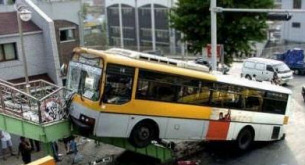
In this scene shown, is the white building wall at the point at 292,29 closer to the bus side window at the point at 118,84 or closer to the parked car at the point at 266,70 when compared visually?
the parked car at the point at 266,70

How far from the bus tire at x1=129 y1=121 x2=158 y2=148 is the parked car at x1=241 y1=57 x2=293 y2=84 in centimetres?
1970

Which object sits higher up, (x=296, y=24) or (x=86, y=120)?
(x=296, y=24)

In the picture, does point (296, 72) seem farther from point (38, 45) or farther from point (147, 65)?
point (147, 65)

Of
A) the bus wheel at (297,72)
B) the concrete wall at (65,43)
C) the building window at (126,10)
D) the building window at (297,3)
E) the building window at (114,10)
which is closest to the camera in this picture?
the concrete wall at (65,43)

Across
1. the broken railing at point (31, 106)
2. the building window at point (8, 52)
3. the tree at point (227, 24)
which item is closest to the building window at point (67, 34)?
the building window at point (8, 52)

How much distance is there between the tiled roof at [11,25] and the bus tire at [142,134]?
12.3 meters

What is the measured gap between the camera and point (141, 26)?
249ft

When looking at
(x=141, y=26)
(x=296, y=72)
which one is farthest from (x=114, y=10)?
(x=296, y=72)

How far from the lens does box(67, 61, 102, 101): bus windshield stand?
1456 centimetres

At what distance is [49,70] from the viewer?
26.4 m

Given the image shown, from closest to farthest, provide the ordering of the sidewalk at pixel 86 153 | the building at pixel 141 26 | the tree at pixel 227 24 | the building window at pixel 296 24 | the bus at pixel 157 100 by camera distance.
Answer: the bus at pixel 157 100 → the sidewalk at pixel 86 153 → the tree at pixel 227 24 → the building window at pixel 296 24 → the building at pixel 141 26

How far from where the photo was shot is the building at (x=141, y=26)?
70.3m

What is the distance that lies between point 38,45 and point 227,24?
462 inches

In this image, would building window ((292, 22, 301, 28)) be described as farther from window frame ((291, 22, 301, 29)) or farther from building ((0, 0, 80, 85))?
building ((0, 0, 80, 85))
